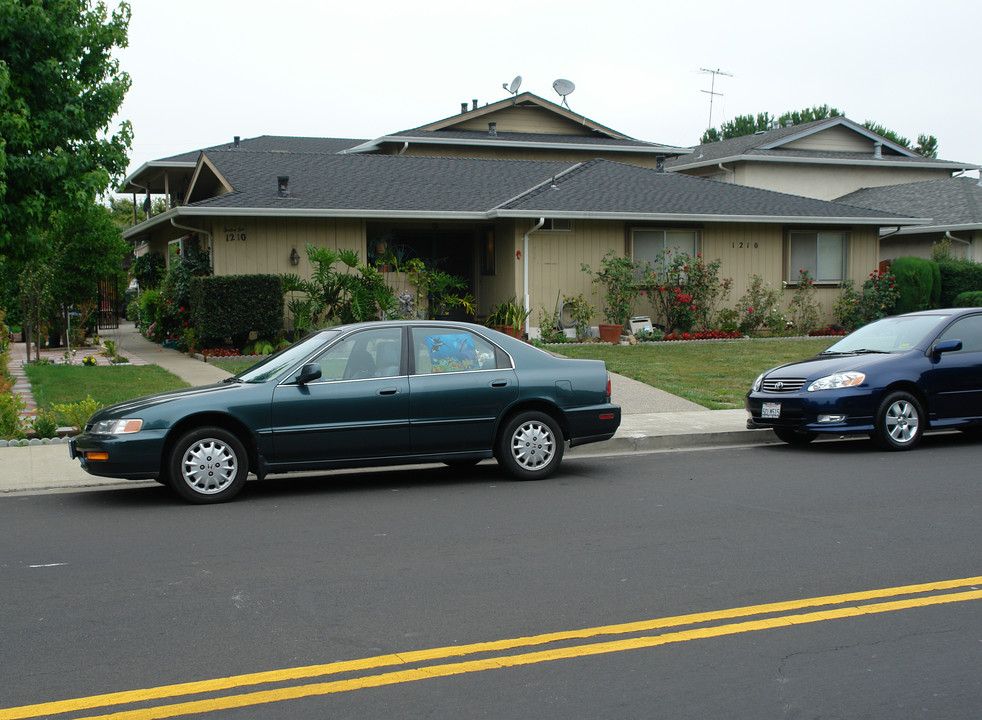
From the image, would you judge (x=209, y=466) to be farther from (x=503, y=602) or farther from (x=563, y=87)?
(x=563, y=87)

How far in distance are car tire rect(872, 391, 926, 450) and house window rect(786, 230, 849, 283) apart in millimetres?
13962

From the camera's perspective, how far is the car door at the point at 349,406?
8461mm

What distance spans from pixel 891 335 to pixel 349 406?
6.73m

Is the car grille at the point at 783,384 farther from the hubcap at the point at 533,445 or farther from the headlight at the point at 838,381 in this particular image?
the hubcap at the point at 533,445

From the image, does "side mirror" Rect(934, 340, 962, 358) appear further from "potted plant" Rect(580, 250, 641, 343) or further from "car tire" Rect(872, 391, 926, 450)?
"potted plant" Rect(580, 250, 641, 343)

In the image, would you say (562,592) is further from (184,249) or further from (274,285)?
(184,249)

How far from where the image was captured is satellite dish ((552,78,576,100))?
3281cm

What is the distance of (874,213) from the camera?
24.9 meters

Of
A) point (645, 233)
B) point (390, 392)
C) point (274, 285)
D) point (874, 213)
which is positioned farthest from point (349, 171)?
point (390, 392)

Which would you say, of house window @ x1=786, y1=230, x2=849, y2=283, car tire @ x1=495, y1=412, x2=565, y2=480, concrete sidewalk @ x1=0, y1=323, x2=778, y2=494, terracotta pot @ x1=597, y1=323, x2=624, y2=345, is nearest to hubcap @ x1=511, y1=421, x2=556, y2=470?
car tire @ x1=495, y1=412, x2=565, y2=480

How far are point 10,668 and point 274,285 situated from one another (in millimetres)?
15452

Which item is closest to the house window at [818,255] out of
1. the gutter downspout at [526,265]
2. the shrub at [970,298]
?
the shrub at [970,298]

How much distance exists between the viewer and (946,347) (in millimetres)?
10984

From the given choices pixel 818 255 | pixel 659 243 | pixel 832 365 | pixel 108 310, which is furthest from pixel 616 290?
pixel 108 310
